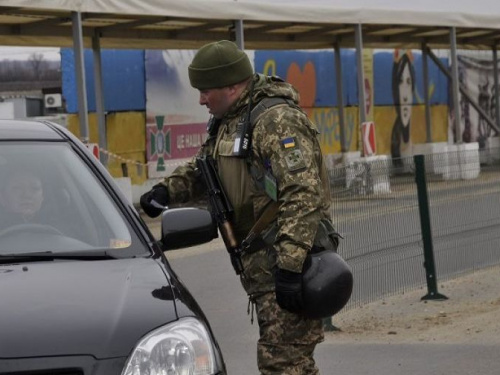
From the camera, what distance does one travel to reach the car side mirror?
5.43 meters

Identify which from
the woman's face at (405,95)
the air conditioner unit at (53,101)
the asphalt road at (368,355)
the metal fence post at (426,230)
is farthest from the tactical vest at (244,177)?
the woman's face at (405,95)

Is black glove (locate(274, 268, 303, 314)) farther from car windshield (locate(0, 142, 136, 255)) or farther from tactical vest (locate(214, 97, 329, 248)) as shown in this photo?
car windshield (locate(0, 142, 136, 255))

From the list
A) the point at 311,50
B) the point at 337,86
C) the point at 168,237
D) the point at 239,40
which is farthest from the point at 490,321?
the point at 311,50

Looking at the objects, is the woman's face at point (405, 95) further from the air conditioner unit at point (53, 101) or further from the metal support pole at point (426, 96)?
the air conditioner unit at point (53, 101)

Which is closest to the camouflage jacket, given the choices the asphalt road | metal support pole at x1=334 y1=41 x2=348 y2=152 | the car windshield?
the car windshield

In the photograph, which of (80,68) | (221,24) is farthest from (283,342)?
(221,24)

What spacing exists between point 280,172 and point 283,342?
0.74m

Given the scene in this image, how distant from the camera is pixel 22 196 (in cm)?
561

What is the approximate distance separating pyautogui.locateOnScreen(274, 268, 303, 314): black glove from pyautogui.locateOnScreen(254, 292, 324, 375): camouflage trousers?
0.76 ft

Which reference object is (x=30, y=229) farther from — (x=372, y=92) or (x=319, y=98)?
(x=372, y=92)

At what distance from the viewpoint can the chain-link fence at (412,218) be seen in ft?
35.2

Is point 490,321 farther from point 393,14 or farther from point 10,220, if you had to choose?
point 393,14

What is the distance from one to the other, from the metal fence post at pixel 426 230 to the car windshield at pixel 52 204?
5871mm

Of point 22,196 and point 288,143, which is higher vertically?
point 288,143
